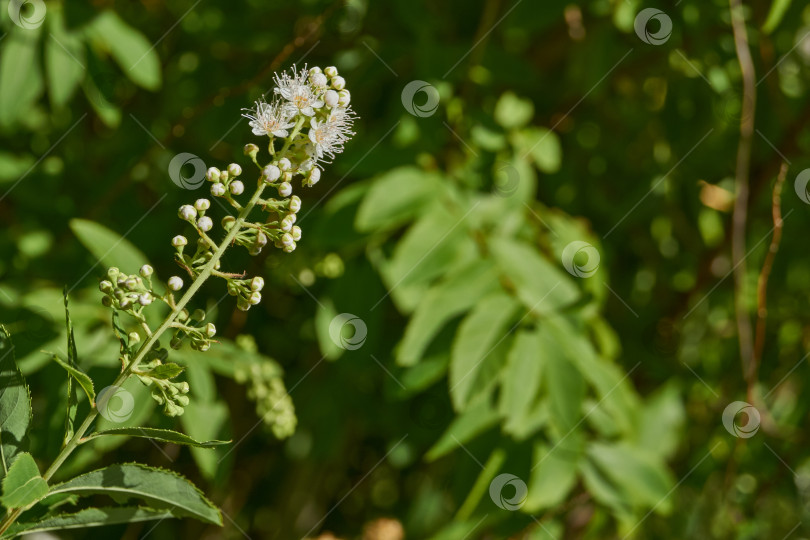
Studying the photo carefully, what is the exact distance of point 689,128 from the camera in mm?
2467

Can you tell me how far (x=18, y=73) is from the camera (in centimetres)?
175

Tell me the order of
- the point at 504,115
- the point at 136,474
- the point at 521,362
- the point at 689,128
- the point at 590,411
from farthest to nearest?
1. the point at 689,128
2. the point at 504,115
3. the point at 590,411
4. the point at 521,362
5. the point at 136,474

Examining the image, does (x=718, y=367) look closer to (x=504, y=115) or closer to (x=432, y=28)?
(x=504, y=115)

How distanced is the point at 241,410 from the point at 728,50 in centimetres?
181

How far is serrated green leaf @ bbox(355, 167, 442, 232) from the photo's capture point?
63.6 inches

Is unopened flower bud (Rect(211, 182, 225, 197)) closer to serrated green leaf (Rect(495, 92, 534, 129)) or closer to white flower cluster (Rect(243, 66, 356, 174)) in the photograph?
white flower cluster (Rect(243, 66, 356, 174))

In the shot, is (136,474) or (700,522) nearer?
(136,474)

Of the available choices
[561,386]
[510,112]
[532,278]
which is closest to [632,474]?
[561,386]

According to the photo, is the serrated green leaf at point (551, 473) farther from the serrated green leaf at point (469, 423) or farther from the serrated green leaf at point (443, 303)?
the serrated green leaf at point (443, 303)

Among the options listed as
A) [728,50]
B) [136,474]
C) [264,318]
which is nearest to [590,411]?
[264,318]

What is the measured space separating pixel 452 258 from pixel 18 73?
1095 mm

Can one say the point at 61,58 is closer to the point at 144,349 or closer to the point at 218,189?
the point at 218,189

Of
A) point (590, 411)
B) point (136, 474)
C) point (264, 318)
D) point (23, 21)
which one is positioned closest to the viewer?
point (136, 474)

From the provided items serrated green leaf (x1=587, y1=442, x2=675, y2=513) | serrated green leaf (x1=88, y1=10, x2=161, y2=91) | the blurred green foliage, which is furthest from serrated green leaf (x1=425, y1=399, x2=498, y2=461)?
serrated green leaf (x1=88, y1=10, x2=161, y2=91)
